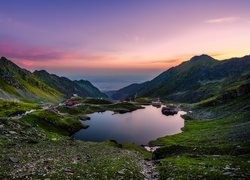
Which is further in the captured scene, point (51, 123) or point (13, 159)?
point (51, 123)

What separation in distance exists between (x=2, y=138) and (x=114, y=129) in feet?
253

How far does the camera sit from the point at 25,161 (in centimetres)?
3769

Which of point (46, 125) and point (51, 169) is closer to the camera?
point (51, 169)

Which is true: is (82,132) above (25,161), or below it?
below

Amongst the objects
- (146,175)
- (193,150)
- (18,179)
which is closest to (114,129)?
(193,150)

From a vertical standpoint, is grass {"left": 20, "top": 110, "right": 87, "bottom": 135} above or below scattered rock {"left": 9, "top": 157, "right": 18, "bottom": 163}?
below

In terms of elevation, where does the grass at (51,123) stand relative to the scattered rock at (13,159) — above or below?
below

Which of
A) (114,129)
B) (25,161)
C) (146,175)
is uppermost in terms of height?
(25,161)

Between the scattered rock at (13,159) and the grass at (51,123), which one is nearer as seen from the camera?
the scattered rock at (13,159)

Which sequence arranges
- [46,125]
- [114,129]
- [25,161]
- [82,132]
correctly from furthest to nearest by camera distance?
[114,129] < [82,132] < [46,125] < [25,161]

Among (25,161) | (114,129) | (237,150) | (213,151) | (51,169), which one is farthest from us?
(114,129)

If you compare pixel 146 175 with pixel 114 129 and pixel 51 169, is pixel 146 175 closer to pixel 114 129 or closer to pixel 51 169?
pixel 51 169

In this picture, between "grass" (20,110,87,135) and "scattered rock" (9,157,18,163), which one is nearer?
"scattered rock" (9,157,18,163)

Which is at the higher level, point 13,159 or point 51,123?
point 13,159
